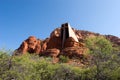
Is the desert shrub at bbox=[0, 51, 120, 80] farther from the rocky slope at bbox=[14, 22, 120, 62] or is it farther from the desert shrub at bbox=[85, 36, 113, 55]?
the rocky slope at bbox=[14, 22, 120, 62]

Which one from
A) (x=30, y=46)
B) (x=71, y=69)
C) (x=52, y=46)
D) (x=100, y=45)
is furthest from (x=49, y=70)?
(x=30, y=46)

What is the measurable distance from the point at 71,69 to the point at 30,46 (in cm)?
5172

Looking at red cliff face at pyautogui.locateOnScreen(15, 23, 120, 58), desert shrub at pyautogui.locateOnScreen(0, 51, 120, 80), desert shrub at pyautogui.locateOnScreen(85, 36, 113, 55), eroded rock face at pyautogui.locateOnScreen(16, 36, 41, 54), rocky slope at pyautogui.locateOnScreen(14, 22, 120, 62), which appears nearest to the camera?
desert shrub at pyautogui.locateOnScreen(0, 51, 120, 80)

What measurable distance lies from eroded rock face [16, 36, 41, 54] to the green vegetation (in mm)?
48179

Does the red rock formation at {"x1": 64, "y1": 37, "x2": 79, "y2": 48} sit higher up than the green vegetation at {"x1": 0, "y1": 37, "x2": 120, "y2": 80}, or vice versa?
the red rock formation at {"x1": 64, "y1": 37, "x2": 79, "y2": 48}

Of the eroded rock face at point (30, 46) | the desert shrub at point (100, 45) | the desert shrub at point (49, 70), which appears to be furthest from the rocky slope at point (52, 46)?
the desert shrub at point (100, 45)

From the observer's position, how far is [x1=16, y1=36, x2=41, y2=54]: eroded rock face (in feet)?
336

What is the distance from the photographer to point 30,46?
4097 inches

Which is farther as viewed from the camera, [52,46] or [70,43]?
[52,46]

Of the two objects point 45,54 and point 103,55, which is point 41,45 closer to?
point 45,54

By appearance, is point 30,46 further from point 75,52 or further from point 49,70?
point 49,70

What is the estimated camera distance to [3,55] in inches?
1232

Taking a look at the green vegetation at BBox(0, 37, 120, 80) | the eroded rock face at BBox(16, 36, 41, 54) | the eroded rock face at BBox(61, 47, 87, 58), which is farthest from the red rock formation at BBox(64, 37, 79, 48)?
the green vegetation at BBox(0, 37, 120, 80)

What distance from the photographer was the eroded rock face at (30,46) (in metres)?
102
